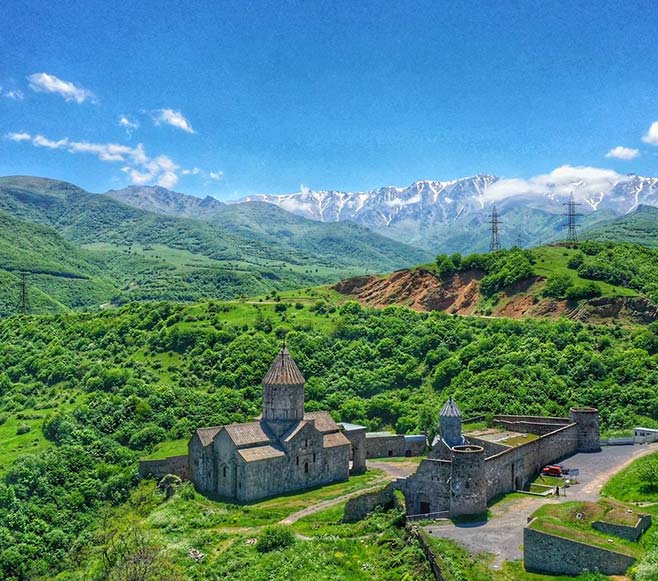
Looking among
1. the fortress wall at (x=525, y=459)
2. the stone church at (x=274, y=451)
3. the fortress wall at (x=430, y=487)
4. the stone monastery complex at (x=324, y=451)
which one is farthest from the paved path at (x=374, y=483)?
the fortress wall at (x=525, y=459)

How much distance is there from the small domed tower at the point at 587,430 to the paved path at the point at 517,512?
1.22 m

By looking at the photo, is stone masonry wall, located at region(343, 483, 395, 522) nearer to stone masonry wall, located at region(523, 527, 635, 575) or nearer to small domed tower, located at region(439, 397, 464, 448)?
small domed tower, located at region(439, 397, 464, 448)

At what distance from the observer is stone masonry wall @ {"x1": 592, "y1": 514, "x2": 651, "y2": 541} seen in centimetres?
3002

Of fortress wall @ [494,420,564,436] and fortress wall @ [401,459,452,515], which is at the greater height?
fortress wall @ [494,420,564,436]

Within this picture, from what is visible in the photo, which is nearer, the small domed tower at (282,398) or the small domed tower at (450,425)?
the small domed tower at (450,425)

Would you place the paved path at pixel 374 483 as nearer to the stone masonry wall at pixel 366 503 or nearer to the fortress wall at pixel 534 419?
the stone masonry wall at pixel 366 503

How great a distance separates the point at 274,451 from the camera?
49938mm

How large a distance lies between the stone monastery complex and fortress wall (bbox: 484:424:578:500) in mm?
65

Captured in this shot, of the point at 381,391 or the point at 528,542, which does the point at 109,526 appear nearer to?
the point at 528,542

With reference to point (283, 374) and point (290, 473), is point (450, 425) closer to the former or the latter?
point (290, 473)

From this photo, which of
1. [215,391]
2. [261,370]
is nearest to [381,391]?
[261,370]

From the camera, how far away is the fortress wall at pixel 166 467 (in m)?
53.9

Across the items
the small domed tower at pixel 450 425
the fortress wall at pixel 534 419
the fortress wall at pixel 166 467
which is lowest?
the fortress wall at pixel 166 467

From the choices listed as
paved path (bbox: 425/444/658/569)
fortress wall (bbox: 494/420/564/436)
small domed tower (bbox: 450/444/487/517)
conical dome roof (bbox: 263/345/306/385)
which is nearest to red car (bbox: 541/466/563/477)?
paved path (bbox: 425/444/658/569)
